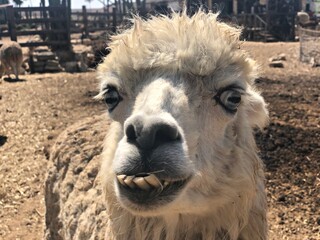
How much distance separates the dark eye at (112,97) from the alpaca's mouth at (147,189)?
65 centimetres

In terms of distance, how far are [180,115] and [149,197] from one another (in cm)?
45

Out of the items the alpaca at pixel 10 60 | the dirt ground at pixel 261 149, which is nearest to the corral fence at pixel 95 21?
the alpaca at pixel 10 60

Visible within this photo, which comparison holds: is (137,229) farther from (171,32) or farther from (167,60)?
(171,32)

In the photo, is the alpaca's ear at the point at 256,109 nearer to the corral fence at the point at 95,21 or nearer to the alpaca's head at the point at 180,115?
the alpaca's head at the point at 180,115

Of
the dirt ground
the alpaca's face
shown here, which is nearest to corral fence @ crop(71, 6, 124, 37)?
the dirt ground

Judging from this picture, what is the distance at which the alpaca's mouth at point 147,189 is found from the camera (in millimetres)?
2025

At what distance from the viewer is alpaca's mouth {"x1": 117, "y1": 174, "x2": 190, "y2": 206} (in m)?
2.03

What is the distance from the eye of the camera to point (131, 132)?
2045mm

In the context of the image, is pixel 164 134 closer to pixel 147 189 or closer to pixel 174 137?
pixel 174 137

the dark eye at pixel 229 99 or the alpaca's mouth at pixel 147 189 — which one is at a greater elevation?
the dark eye at pixel 229 99

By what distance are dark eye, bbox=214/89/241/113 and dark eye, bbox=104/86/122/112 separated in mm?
596

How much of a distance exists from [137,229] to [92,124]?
2.05 metres

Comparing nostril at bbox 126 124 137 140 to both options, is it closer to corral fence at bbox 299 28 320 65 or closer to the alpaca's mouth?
the alpaca's mouth

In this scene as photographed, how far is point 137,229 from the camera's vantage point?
2547mm
